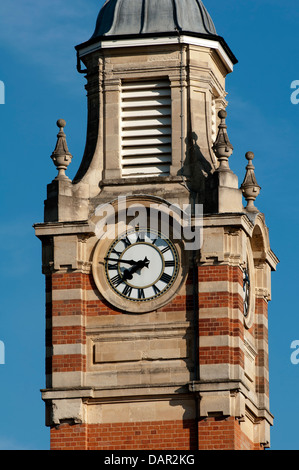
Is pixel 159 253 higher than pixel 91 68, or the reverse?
pixel 91 68

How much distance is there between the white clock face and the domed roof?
532cm

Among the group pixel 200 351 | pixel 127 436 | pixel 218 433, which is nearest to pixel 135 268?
pixel 200 351

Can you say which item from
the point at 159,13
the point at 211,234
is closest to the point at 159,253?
the point at 211,234

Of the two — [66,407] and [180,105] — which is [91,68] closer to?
[180,105]

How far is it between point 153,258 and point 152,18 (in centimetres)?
638

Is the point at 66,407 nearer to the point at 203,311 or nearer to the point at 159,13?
the point at 203,311

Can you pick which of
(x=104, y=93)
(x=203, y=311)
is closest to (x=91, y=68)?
(x=104, y=93)

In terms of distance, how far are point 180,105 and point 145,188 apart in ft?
7.56

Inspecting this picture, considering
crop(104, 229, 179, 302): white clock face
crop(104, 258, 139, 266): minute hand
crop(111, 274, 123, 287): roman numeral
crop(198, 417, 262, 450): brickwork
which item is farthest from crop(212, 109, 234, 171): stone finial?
crop(198, 417, 262, 450): brickwork

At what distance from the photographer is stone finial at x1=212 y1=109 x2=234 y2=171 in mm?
80688

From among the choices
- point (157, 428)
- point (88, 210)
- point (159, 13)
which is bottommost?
point (157, 428)

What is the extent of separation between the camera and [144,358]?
79812mm

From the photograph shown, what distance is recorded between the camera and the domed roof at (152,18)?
269 feet

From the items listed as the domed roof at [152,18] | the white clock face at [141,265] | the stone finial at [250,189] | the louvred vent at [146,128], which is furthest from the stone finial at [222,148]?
the domed roof at [152,18]
